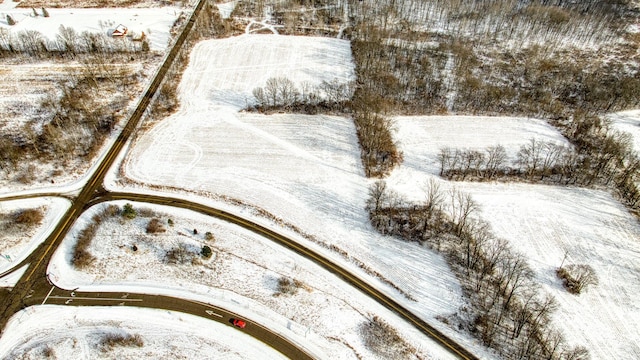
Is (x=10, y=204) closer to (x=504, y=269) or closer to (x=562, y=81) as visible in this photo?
(x=504, y=269)

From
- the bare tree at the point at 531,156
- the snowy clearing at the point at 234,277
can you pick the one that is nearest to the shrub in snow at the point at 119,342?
the snowy clearing at the point at 234,277

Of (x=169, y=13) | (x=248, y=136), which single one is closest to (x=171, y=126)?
(x=248, y=136)

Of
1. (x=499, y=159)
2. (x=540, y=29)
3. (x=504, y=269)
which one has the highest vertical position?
→ (x=540, y=29)

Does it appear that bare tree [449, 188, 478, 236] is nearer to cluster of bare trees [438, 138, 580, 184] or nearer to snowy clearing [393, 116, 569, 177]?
cluster of bare trees [438, 138, 580, 184]

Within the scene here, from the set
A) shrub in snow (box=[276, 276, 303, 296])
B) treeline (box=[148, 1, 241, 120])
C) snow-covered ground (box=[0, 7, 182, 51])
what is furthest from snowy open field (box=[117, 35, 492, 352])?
snow-covered ground (box=[0, 7, 182, 51])

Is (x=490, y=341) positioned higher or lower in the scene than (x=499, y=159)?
lower

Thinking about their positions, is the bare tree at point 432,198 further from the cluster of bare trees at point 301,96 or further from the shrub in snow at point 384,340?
the cluster of bare trees at point 301,96
